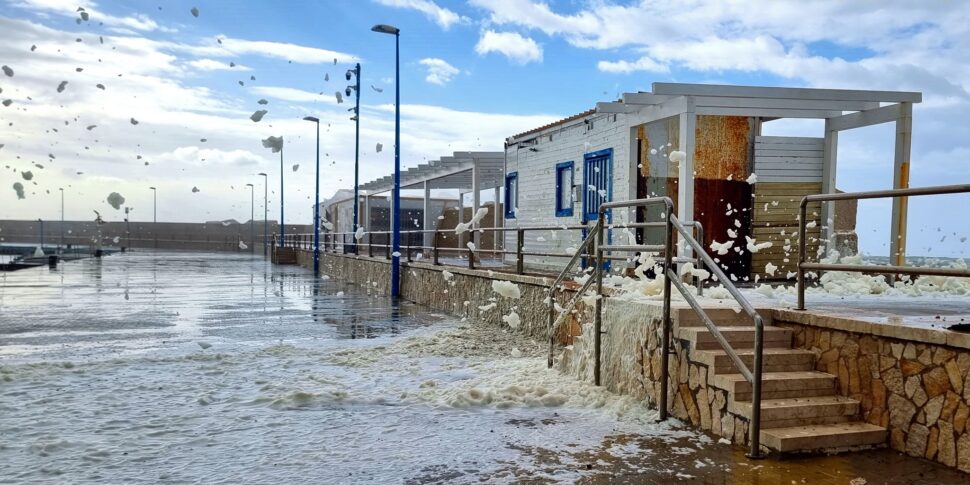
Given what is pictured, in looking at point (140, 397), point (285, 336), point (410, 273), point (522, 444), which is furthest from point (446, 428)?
point (410, 273)

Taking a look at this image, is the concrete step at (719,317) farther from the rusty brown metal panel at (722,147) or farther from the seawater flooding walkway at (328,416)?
the rusty brown metal panel at (722,147)

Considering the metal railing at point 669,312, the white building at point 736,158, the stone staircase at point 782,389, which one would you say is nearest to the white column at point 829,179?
the white building at point 736,158

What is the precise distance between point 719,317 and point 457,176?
24.0 metres

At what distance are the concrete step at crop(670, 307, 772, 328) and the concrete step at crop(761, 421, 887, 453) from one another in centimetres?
125

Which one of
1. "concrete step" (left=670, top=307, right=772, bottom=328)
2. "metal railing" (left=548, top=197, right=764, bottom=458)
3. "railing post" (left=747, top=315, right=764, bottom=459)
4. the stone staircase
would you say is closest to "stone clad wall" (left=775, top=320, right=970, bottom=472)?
the stone staircase

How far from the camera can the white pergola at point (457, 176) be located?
24469mm

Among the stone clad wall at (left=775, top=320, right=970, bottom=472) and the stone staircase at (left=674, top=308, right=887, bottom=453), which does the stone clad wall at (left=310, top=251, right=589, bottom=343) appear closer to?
the stone staircase at (left=674, top=308, right=887, bottom=453)

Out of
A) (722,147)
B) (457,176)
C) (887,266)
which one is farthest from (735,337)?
(457,176)

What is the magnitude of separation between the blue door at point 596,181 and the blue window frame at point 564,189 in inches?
29.9

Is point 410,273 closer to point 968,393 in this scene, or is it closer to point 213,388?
point 213,388

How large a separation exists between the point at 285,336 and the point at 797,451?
8.39 metres

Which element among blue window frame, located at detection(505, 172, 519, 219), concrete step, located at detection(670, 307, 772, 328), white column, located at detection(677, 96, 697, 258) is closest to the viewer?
concrete step, located at detection(670, 307, 772, 328)

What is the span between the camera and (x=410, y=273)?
19828 mm

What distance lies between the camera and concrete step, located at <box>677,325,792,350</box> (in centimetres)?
636
